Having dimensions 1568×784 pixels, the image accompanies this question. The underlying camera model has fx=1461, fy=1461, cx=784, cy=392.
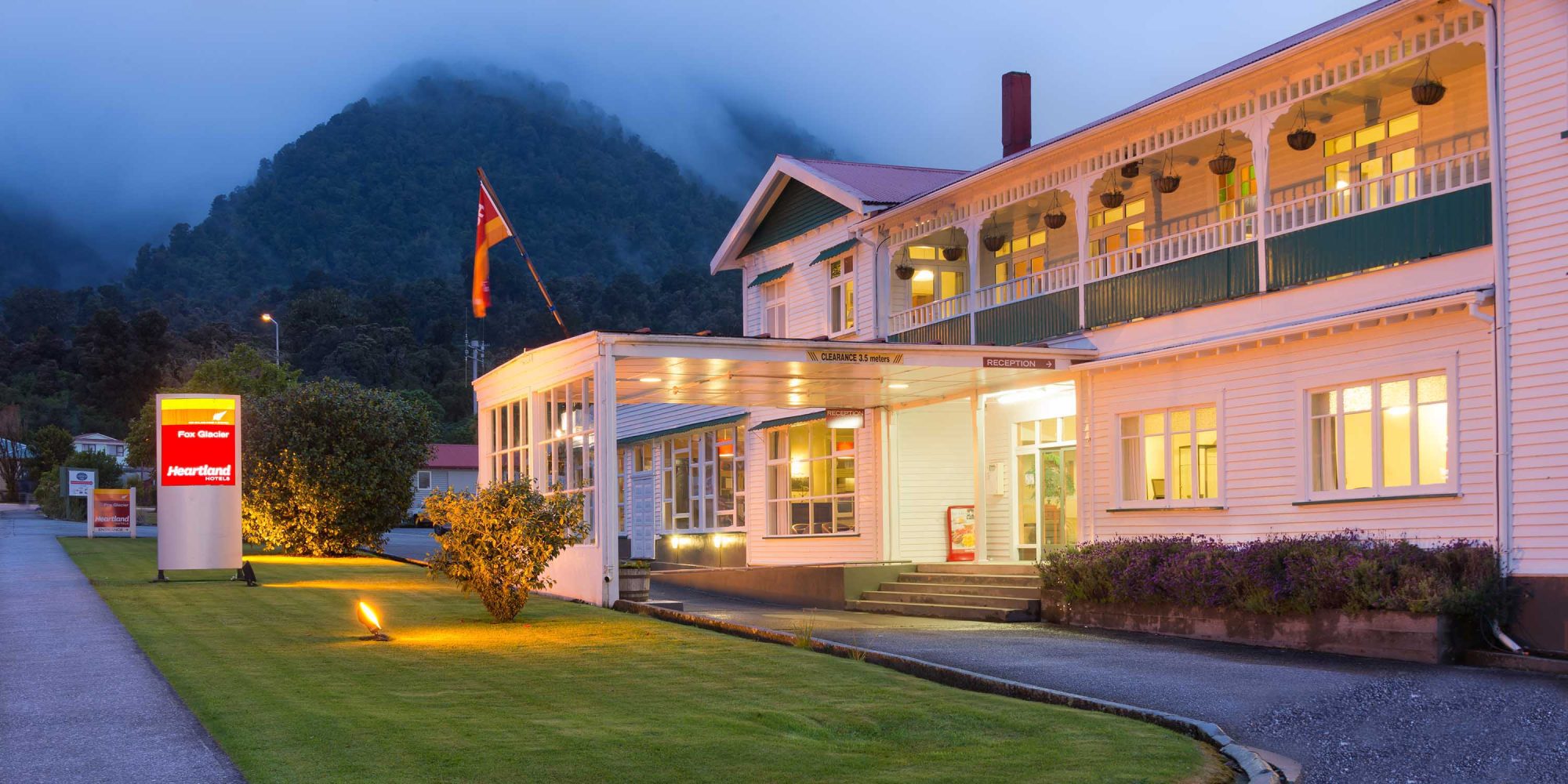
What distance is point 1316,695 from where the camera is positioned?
11.8m

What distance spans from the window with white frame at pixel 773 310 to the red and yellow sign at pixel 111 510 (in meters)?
20.4

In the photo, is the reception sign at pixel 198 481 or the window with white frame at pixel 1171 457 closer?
the window with white frame at pixel 1171 457

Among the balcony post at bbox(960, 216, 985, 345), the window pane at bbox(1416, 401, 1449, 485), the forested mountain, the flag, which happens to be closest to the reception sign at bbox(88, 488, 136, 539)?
the flag

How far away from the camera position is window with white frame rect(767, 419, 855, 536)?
2727 cm

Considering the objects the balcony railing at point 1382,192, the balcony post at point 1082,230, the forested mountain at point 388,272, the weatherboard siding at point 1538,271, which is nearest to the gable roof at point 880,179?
the balcony post at point 1082,230

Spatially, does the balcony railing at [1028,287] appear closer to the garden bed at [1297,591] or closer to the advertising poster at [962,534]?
the advertising poster at [962,534]

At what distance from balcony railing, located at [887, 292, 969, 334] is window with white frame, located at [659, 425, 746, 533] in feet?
19.5

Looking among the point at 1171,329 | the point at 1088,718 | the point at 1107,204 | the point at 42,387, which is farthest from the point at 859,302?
the point at 42,387

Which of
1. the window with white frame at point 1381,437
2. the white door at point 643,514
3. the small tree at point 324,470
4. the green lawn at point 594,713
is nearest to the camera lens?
the green lawn at point 594,713

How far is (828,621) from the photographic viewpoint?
18797mm

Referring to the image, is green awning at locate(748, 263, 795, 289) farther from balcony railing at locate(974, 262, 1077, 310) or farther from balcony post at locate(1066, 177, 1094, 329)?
balcony post at locate(1066, 177, 1094, 329)

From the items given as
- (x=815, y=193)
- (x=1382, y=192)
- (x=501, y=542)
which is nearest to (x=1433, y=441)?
(x=1382, y=192)

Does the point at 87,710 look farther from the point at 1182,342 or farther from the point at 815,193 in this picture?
the point at 815,193

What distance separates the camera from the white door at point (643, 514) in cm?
3606
